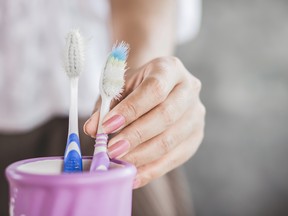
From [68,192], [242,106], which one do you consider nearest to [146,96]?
[68,192]

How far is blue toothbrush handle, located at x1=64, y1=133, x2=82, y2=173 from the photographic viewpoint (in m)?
0.29

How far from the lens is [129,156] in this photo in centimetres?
36

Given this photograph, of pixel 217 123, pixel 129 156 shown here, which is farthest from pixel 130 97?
pixel 217 123

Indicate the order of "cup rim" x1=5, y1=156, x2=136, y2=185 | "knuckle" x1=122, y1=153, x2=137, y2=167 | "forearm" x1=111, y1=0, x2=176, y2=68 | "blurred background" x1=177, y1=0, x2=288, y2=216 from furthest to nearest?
"blurred background" x1=177, y1=0, x2=288, y2=216 → "forearm" x1=111, y1=0, x2=176, y2=68 → "knuckle" x1=122, y1=153, x2=137, y2=167 → "cup rim" x1=5, y1=156, x2=136, y2=185

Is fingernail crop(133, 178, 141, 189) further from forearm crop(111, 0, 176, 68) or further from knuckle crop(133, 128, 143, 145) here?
forearm crop(111, 0, 176, 68)

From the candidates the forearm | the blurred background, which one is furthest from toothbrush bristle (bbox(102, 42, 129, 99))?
the blurred background

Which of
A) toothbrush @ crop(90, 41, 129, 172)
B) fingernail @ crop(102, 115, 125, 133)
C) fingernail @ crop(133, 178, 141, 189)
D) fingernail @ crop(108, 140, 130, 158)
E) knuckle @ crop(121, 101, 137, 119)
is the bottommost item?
fingernail @ crop(133, 178, 141, 189)

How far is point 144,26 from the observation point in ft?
1.96

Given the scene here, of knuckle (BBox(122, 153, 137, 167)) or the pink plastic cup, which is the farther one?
knuckle (BBox(122, 153, 137, 167))

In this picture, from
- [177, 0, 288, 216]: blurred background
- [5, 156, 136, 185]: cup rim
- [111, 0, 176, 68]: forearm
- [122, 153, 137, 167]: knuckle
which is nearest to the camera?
[5, 156, 136, 185]: cup rim

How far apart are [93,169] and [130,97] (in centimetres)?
8

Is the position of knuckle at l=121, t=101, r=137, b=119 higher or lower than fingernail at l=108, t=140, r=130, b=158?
higher

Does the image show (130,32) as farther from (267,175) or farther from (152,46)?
(267,175)

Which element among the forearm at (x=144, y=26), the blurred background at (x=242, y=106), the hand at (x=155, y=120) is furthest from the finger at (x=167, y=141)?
the blurred background at (x=242, y=106)
